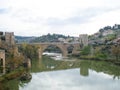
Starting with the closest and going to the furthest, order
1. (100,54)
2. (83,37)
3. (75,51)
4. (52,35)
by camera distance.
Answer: (100,54) → (75,51) → (83,37) → (52,35)

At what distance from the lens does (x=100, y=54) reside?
6588 cm

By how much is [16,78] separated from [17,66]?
771 centimetres

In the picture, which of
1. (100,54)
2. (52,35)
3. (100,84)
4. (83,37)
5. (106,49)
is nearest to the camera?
(100,84)

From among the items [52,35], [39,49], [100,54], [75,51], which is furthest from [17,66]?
[52,35]

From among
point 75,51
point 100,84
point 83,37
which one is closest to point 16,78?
point 100,84

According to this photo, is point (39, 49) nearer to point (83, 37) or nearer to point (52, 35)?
point (83, 37)

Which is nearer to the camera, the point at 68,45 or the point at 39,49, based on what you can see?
the point at 39,49

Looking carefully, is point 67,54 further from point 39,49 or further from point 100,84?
point 100,84

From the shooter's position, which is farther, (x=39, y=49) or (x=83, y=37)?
(x=83, y=37)

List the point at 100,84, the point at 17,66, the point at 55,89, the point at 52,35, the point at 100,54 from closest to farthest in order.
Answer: the point at 55,89
the point at 100,84
the point at 17,66
the point at 100,54
the point at 52,35

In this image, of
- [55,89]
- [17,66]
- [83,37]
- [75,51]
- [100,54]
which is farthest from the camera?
[83,37]

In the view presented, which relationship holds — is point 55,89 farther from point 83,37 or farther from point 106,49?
point 83,37

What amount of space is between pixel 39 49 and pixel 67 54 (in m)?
13.7

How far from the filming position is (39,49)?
244 ft
